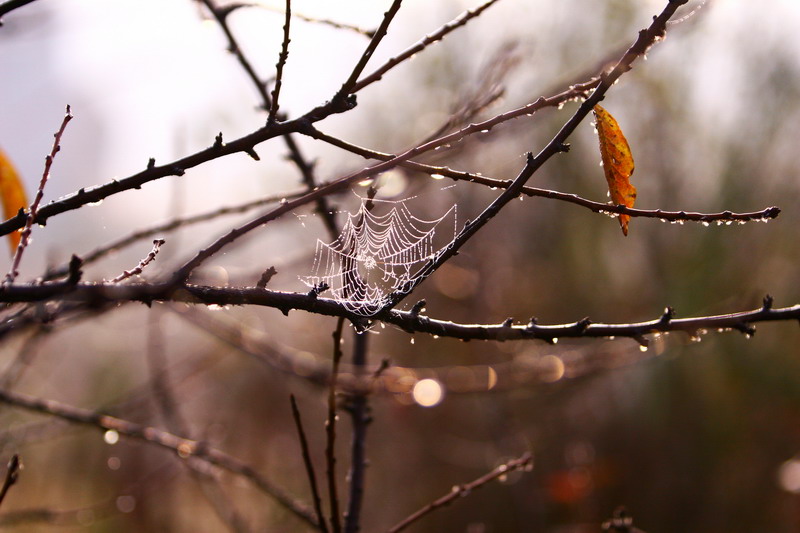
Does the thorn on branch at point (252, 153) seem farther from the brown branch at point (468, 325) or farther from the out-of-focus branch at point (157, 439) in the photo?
the out-of-focus branch at point (157, 439)

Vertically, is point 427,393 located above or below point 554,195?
above

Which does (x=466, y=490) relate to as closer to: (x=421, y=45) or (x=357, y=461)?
(x=357, y=461)

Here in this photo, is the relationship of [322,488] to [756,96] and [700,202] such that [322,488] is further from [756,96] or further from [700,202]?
[756,96]

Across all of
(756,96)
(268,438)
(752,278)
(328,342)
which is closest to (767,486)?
(752,278)

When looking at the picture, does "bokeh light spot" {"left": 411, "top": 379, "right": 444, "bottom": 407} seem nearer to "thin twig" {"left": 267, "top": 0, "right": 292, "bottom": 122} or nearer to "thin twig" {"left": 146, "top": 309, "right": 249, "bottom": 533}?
"thin twig" {"left": 146, "top": 309, "right": 249, "bottom": 533}

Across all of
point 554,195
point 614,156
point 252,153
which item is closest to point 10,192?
point 252,153

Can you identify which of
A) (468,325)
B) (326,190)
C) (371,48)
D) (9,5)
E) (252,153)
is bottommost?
(468,325)

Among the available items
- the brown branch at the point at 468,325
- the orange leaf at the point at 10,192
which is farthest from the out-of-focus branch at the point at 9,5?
the brown branch at the point at 468,325
